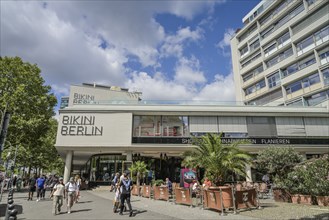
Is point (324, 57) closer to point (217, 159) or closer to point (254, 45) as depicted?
point (254, 45)

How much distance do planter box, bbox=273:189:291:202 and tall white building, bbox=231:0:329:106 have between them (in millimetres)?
15778

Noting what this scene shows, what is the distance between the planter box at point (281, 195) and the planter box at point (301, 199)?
1.41 feet

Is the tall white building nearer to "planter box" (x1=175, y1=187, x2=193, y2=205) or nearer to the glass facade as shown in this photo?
the glass facade

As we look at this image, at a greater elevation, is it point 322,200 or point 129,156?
point 129,156

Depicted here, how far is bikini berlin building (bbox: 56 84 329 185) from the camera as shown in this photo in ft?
83.9

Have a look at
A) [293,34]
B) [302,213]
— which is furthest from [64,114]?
[293,34]

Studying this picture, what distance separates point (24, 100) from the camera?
1032 inches

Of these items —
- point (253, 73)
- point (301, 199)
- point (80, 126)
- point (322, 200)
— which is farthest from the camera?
point (253, 73)

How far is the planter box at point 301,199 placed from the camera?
13414 millimetres

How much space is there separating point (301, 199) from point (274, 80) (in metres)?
30.2

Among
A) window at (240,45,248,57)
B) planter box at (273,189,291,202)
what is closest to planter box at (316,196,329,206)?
planter box at (273,189,291,202)

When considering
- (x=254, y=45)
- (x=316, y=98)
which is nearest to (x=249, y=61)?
(x=254, y=45)

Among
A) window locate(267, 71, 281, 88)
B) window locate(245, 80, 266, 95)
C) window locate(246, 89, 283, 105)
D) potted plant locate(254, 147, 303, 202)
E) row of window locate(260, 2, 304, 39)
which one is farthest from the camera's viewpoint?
window locate(245, 80, 266, 95)

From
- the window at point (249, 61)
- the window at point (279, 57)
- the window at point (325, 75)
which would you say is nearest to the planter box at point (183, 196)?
the window at point (325, 75)
